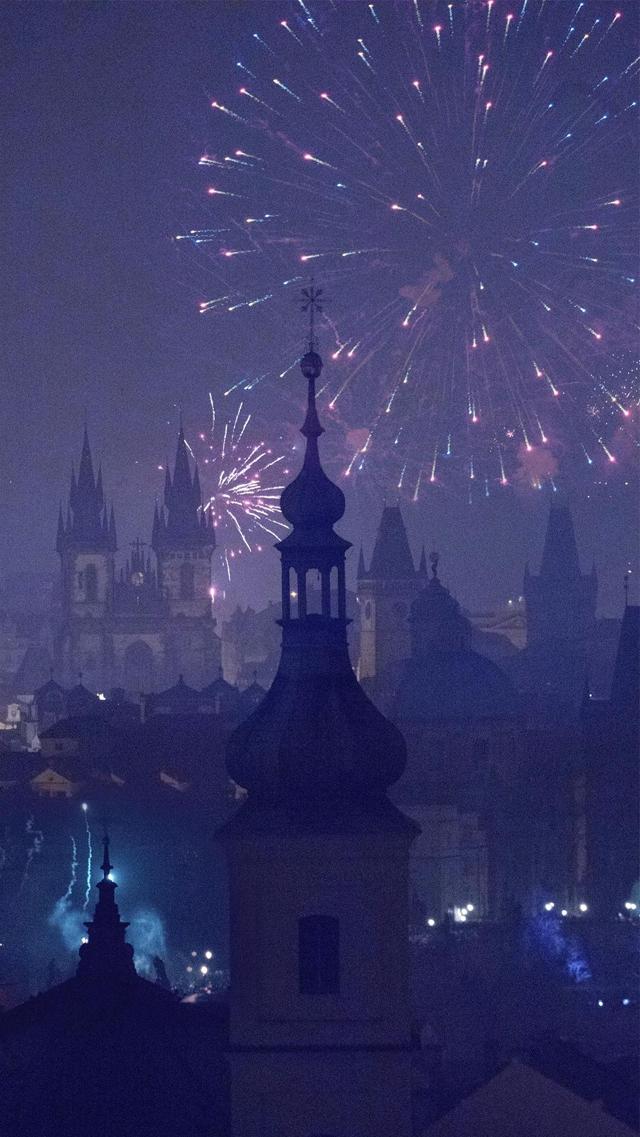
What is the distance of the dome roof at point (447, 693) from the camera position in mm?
89812

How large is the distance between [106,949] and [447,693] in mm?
60835

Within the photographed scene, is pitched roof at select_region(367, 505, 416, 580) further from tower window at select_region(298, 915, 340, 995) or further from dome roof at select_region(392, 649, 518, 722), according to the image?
tower window at select_region(298, 915, 340, 995)

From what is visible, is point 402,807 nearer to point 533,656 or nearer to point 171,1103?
point 533,656

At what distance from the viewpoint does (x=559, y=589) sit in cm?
13988

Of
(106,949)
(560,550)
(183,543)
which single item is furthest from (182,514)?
(106,949)

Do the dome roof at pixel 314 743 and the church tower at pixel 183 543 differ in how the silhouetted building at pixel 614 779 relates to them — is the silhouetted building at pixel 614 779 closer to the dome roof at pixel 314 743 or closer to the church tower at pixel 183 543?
the dome roof at pixel 314 743

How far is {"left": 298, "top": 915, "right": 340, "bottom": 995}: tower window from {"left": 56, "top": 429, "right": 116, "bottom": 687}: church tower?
141497 mm

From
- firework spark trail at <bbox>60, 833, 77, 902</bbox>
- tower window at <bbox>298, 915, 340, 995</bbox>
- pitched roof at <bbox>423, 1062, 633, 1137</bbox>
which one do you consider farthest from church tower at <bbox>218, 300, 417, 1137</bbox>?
firework spark trail at <bbox>60, 833, 77, 902</bbox>

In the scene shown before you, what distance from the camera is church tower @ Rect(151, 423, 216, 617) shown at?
6471 inches

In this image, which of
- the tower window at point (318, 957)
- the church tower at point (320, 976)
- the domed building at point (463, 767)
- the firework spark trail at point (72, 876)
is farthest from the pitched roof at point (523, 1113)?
the domed building at point (463, 767)

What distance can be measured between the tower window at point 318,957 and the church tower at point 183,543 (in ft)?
464

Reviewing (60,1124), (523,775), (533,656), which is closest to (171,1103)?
(60,1124)

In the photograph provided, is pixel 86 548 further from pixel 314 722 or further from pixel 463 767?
pixel 314 722

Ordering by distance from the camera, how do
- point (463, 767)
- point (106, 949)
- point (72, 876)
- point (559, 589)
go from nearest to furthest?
1. point (106, 949)
2. point (72, 876)
3. point (463, 767)
4. point (559, 589)
